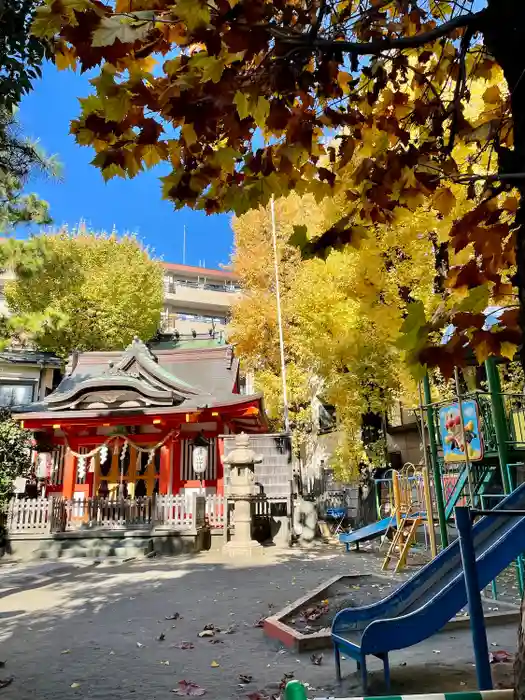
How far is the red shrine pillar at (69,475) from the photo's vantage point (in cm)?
1845

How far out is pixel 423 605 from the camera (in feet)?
14.2

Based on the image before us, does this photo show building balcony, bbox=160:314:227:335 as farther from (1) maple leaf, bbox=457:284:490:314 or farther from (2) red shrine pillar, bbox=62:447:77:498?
(1) maple leaf, bbox=457:284:490:314

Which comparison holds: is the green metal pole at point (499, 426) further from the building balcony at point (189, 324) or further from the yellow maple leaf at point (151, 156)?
the building balcony at point (189, 324)

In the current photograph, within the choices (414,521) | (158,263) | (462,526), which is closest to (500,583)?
(414,521)

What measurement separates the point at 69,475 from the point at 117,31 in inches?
720

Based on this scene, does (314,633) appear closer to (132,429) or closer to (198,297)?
(132,429)

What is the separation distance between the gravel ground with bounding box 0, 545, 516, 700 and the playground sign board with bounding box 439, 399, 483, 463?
3.41 meters

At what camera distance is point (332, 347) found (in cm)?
1731

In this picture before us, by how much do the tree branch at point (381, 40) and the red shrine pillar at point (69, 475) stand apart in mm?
17688

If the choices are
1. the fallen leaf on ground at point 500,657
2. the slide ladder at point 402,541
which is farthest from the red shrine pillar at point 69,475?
the fallen leaf on ground at point 500,657

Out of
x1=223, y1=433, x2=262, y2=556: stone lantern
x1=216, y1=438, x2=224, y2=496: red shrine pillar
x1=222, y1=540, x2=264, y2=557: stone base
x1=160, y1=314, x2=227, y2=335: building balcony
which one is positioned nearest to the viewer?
x1=222, y1=540, x2=264, y2=557: stone base

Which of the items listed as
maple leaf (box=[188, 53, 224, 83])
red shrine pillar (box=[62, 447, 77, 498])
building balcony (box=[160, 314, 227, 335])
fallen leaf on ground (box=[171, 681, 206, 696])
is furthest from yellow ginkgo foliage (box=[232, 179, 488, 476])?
building balcony (box=[160, 314, 227, 335])

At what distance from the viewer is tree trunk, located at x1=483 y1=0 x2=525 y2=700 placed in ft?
8.09

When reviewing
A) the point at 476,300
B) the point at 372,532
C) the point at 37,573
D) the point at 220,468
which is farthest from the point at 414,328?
A: the point at 220,468
